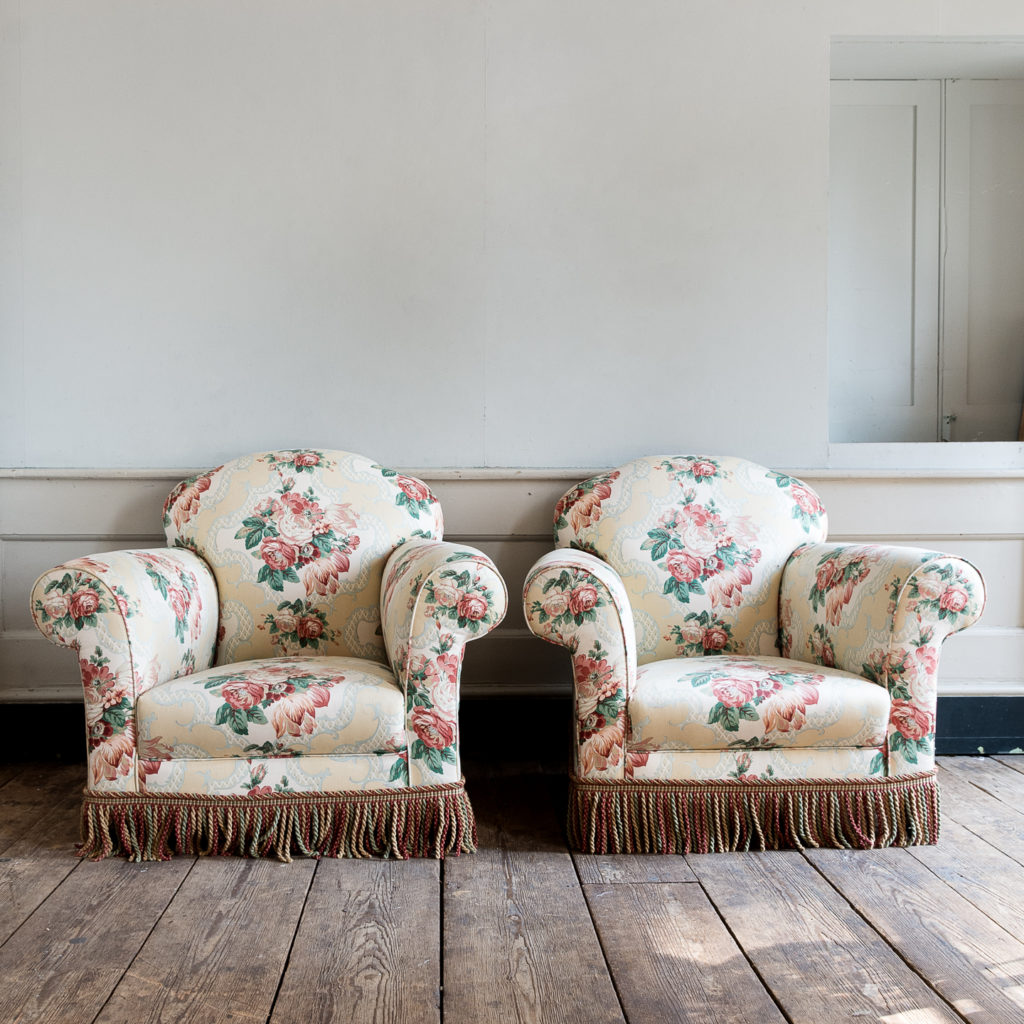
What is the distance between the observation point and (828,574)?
2.09 meters

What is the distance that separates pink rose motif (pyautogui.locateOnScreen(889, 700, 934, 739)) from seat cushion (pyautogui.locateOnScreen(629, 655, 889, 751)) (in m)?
0.03

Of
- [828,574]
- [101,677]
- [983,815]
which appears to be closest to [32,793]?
[101,677]

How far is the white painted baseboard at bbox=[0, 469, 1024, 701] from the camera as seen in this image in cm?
249

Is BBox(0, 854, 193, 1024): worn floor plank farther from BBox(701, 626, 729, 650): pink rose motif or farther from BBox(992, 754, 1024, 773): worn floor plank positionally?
BBox(992, 754, 1024, 773): worn floor plank

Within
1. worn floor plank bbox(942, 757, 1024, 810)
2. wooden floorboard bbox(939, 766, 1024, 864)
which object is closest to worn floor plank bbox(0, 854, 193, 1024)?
wooden floorboard bbox(939, 766, 1024, 864)

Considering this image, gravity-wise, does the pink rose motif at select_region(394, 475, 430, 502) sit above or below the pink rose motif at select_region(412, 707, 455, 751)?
above

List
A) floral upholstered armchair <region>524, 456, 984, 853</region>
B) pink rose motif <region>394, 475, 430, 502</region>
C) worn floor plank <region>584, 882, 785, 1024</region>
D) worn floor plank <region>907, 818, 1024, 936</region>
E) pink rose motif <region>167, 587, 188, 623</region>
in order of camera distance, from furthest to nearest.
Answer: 1. pink rose motif <region>394, 475, 430, 502</region>
2. pink rose motif <region>167, 587, 188, 623</region>
3. floral upholstered armchair <region>524, 456, 984, 853</region>
4. worn floor plank <region>907, 818, 1024, 936</region>
5. worn floor plank <region>584, 882, 785, 1024</region>

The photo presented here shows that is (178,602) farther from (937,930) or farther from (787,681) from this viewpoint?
(937,930)

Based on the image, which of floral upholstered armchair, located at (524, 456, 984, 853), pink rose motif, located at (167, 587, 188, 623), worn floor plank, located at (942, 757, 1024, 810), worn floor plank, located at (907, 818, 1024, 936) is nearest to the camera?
worn floor plank, located at (907, 818, 1024, 936)

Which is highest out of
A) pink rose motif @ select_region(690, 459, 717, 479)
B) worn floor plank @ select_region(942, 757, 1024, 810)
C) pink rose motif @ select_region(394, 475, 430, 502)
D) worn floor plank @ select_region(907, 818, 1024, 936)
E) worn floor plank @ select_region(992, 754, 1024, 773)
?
pink rose motif @ select_region(690, 459, 717, 479)

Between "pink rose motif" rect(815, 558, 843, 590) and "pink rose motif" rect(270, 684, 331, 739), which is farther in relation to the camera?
"pink rose motif" rect(815, 558, 843, 590)

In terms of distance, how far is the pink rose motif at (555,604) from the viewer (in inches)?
72.1

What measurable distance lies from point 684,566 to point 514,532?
0.51 m

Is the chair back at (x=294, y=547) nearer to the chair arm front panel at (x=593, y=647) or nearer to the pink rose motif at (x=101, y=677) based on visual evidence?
the pink rose motif at (x=101, y=677)
